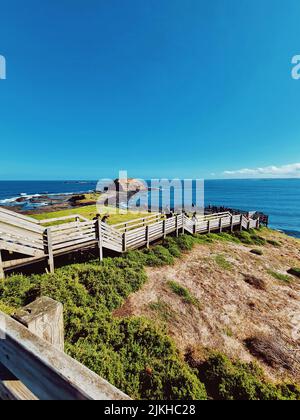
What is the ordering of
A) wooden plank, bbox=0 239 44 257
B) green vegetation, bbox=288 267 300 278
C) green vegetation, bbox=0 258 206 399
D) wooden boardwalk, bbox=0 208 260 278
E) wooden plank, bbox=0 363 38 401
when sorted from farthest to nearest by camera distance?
green vegetation, bbox=288 267 300 278
wooden boardwalk, bbox=0 208 260 278
wooden plank, bbox=0 239 44 257
green vegetation, bbox=0 258 206 399
wooden plank, bbox=0 363 38 401

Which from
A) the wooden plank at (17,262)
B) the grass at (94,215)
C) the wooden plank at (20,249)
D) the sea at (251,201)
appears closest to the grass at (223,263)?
the grass at (94,215)

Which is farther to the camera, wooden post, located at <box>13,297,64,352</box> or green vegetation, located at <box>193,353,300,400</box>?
green vegetation, located at <box>193,353,300,400</box>

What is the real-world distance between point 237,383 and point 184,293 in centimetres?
387

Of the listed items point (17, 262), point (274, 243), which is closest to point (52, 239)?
point (17, 262)

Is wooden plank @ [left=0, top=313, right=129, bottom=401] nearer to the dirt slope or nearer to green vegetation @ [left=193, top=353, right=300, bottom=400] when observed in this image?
green vegetation @ [left=193, top=353, right=300, bottom=400]

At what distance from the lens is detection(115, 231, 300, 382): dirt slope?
6.03m

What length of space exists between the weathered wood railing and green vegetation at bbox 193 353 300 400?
4.58 m

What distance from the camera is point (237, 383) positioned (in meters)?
4.56

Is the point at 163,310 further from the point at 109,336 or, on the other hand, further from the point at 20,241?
the point at 20,241

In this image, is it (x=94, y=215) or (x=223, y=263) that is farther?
(x=94, y=215)

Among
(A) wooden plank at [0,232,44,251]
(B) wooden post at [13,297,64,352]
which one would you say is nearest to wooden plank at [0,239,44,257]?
(A) wooden plank at [0,232,44,251]

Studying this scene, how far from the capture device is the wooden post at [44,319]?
1798 mm

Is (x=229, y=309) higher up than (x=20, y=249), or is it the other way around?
(x=20, y=249)
